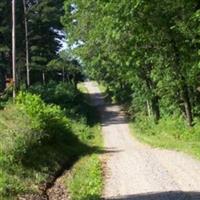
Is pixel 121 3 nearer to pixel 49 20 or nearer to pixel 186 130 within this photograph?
pixel 186 130

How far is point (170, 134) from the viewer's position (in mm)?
39188

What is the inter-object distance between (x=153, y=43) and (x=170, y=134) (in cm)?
838

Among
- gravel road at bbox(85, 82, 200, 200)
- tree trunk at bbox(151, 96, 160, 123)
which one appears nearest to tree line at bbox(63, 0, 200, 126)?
tree trunk at bbox(151, 96, 160, 123)

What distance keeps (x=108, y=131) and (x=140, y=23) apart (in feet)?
79.8

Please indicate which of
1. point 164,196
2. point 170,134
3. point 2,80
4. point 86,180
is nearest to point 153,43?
point 170,134

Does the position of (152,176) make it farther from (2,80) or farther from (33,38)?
(2,80)

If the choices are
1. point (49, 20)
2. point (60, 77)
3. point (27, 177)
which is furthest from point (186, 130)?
point (60, 77)

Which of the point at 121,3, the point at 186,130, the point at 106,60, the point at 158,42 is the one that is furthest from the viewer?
the point at 106,60

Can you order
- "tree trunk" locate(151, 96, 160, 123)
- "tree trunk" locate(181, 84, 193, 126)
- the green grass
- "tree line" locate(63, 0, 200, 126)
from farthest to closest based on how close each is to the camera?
"tree trunk" locate(151, 96, 160, 123)
"tree trunk" locate(181, 84, 193, 126)
"tree line" locate(63, 0, 200, 126)
the green grass

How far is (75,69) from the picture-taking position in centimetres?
7044

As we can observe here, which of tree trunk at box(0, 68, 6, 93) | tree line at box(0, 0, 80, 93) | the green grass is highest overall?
tree line at box(0, 0, 80, 93)

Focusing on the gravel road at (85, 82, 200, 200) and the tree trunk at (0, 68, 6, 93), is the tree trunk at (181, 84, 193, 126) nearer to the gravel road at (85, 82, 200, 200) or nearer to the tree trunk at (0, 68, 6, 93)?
the gravel road at (85, 82, 200, 200)

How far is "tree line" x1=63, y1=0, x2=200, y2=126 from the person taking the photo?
27888mm

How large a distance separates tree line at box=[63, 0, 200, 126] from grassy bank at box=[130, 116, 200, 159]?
0.91m
